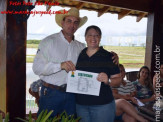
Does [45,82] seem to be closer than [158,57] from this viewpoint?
Yes

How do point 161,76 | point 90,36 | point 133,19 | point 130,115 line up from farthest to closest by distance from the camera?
point 133,19 < point 161,76 < point 130,115 < point 90,36

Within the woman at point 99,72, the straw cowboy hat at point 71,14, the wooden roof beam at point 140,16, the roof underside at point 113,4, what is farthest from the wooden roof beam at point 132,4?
the woman at point 99,72

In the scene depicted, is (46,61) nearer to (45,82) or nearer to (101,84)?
(45,82)

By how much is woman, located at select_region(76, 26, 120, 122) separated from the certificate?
4cm

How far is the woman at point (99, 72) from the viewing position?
1.46m

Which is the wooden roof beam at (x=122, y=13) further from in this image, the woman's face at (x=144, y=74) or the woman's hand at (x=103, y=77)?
the woman's hand at (x=103, y=77)

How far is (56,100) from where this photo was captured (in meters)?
1.61

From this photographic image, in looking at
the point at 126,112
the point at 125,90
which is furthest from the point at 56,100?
the point at 125,90

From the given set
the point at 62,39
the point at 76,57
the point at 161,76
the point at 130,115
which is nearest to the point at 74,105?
the point at 76,57

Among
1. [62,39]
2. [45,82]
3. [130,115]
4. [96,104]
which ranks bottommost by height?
[130,115]

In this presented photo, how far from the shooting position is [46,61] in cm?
158

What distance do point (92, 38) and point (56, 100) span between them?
651mm

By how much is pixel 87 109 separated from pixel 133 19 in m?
3.24

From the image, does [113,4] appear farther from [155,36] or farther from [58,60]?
[58,60]
